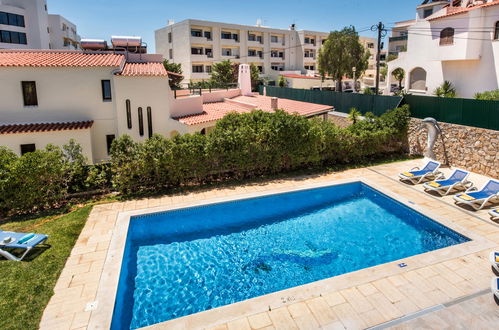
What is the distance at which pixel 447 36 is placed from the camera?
2997 cm

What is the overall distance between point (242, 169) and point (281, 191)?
249 centimetres

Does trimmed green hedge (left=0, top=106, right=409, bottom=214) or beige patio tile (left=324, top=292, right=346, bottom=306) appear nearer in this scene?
beige patio tile (left=324, top=292, right=346, bottom=306)

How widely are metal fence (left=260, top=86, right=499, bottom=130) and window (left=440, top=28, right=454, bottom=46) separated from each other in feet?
37.6

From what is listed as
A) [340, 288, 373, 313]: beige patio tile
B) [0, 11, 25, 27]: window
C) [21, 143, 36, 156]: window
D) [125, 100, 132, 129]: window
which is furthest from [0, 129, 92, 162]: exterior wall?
[0, 11, 25, 27]: window

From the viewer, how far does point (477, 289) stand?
789cm

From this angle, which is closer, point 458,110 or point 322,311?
point 322,311

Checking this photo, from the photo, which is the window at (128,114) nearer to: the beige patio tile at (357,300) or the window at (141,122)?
the window at (141,122)

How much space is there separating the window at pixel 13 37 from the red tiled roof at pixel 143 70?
1573 inches

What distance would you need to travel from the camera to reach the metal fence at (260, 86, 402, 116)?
22.6m

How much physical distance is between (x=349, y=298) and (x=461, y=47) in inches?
1148

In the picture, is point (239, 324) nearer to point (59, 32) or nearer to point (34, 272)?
point (34, 272)

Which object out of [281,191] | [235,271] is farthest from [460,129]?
[235,271]

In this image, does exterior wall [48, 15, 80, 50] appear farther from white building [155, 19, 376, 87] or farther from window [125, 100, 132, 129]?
window [125, 100, 132, 129]

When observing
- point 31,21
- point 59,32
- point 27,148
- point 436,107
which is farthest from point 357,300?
point 59,32
